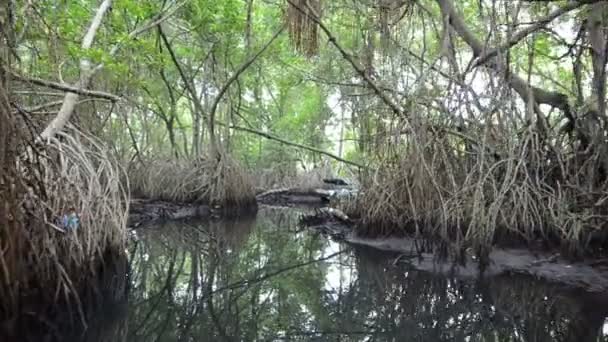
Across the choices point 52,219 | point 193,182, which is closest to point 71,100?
point 52,219

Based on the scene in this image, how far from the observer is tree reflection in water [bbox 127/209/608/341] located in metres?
3.08

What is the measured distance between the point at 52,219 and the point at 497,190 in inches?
146

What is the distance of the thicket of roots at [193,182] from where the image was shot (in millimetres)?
8867

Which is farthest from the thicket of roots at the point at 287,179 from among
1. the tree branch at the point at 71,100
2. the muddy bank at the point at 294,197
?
the tree branch at the point at 71,100

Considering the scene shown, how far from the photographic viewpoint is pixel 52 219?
298 cm

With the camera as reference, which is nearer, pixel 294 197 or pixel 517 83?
pixel 517 83

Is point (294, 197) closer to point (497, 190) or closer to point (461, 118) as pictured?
point (461, 118)

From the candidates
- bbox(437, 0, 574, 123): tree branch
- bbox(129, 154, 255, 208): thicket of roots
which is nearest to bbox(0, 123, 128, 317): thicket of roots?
bbox(437, 0, 574, 123): tree branch

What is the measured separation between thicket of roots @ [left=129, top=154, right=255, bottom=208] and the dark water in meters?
3.31

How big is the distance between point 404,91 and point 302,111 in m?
9.88

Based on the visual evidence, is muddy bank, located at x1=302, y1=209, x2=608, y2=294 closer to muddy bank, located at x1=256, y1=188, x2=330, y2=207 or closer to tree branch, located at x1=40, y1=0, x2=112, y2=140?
tree branch, located at x1=40, y1=0, x2=112, y2=140

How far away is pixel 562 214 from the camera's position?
4.36 meters

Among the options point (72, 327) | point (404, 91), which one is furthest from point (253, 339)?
point (404, 91)

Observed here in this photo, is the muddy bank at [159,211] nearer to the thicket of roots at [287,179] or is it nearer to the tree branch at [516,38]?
the thicket of roots at [287,179]
